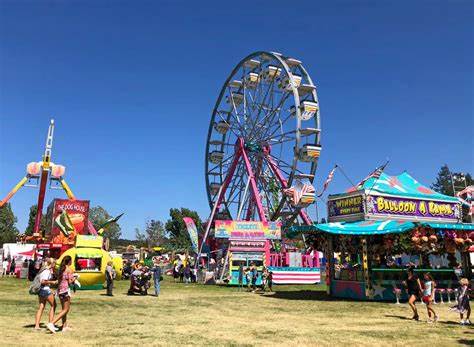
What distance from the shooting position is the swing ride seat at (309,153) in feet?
104

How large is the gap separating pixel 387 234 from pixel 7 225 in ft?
248

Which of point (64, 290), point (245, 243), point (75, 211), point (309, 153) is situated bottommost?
point (64, 290)

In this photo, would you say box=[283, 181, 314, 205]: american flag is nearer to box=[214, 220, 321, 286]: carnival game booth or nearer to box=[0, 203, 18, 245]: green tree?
box=[214, 220, 321, 286]: carnival game booth

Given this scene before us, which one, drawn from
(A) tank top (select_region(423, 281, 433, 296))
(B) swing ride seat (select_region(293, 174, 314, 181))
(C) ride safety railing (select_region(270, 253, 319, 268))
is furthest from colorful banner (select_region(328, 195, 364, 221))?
(B) swing ride seat (select_region(293, 174, 314, 181))

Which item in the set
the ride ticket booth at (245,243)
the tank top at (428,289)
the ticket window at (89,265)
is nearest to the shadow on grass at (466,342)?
the tank top at (428,289)

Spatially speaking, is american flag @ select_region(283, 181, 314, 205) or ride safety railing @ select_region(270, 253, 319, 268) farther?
american flag @ select_region(283, 181, 314, 205)

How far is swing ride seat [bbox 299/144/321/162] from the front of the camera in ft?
104

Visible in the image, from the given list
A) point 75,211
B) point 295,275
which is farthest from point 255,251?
point 75,211

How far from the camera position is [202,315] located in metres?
Result: 13.0

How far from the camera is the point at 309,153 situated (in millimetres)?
31734

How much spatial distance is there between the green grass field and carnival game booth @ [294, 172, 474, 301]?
1.66 meters

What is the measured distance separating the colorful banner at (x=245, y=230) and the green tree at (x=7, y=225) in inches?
2347

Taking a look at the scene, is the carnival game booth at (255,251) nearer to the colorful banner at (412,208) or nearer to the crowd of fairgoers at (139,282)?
the crowd of fairgoers at (139,282)

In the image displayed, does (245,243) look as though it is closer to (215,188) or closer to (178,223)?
(215,188)
